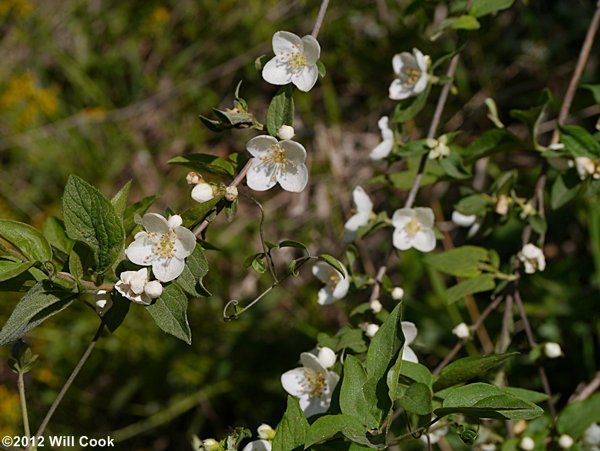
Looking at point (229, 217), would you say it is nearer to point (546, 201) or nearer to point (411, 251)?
point (546, 201)

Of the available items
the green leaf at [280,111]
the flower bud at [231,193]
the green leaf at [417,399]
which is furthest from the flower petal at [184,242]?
the green leaf at [417,399]

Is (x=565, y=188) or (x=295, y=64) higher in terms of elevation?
(x=295, y=64)

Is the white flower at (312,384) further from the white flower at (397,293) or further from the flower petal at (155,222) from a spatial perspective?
the flower petal at (155,222)

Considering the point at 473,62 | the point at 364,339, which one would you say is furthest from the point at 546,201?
the point at 473,62

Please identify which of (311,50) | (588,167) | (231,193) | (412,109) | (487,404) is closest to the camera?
(487,404)

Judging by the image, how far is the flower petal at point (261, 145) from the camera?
1.58m

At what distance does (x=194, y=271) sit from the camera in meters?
1.52

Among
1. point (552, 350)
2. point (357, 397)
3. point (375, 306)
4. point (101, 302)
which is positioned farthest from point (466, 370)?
point (101, 302)

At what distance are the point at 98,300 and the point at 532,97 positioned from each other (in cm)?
278

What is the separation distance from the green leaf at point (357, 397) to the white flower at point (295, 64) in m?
0.71

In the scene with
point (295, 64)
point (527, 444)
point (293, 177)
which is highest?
point (295, 64)

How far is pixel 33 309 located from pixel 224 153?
2980 millimetres

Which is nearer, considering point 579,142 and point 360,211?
point 579,142

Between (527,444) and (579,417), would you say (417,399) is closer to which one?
(527,444)
